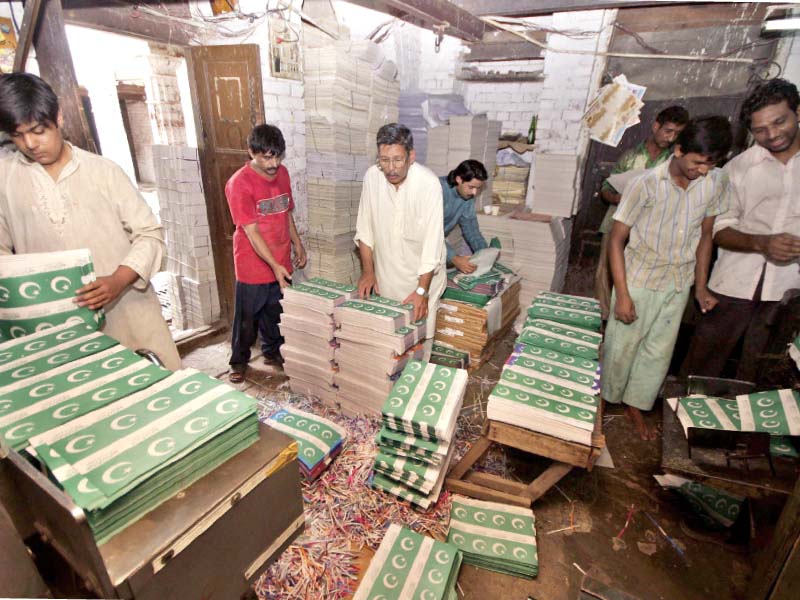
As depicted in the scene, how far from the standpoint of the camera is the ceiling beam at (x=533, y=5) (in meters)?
3.19

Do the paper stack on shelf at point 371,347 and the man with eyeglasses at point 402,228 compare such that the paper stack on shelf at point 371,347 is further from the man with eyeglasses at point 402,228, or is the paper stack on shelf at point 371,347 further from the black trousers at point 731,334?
the black trousers at point 731,334

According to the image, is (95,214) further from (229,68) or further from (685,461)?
→ (685,461)

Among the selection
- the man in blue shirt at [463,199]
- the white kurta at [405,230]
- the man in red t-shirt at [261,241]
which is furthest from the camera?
the man in blue shirt at [463,199]

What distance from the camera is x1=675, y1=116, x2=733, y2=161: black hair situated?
87.8 inches

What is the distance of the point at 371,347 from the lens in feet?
8.98

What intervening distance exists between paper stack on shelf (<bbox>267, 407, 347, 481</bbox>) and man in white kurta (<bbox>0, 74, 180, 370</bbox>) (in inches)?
38.3

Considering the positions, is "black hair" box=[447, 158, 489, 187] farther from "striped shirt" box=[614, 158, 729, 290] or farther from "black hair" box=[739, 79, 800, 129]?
"black hair" box=[739, 79, 800, 129]

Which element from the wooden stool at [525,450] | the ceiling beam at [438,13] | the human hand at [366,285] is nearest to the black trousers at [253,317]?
the human hand at [366,285]

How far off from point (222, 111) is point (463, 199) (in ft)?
7.92

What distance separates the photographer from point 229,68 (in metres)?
3.53

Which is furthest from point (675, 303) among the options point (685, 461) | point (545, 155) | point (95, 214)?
point (95, 214)

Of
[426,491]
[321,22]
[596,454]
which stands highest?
[321,22]

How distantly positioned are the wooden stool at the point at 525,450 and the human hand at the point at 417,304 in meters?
0.99

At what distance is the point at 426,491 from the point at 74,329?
174 cm
